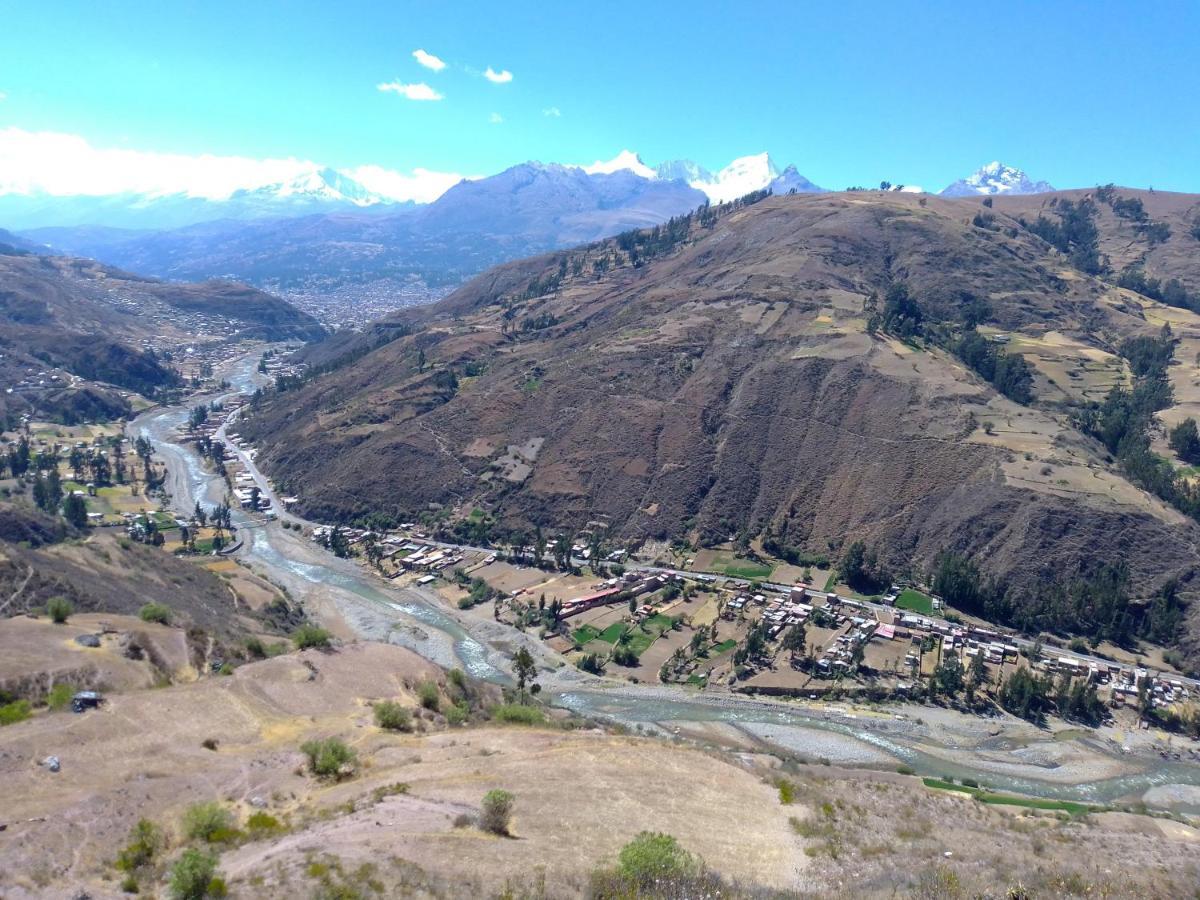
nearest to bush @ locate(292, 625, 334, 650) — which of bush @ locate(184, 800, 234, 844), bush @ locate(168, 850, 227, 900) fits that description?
bush @ locate(184, 800, 234, 844)

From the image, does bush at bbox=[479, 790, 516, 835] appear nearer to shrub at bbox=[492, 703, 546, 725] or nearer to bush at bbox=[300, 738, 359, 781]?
bush at bbox=[300, 738, 359, 781]

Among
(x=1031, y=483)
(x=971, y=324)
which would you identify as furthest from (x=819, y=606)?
(x=971, y=324)

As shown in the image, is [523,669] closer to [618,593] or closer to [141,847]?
[618,593]

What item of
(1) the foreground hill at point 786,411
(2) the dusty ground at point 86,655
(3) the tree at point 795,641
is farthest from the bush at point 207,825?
(1) the foreground hill at point 786,411

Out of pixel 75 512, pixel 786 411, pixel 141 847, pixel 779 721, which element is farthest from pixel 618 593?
pixel 75 512

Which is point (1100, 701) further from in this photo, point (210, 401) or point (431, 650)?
point (210, 401)
